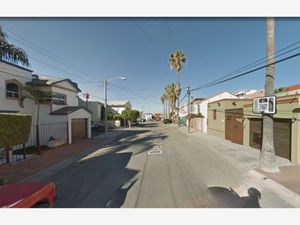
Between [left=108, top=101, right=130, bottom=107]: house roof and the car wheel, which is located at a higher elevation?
[left=108, top=101, right=130, bottom=107]: house roof

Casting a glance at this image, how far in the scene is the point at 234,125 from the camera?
47.1 feet

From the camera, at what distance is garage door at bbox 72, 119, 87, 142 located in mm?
16047

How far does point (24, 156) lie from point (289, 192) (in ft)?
39.8

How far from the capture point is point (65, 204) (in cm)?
456

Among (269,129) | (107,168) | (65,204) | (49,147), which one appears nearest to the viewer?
(65,204)

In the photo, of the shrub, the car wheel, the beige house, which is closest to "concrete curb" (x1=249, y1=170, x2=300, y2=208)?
the beige house

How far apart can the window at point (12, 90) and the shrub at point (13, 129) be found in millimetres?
4238

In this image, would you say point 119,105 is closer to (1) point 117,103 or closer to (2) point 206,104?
(1) point 117,103

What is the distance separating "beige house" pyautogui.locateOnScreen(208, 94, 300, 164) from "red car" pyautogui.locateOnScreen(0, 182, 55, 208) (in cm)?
979

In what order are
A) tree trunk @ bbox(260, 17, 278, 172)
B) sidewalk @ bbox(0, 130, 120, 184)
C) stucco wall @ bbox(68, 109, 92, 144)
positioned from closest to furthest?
tree trunk @ bbox(260, 17, 278, 172)
sidewalk @ bbox(0, 130, 120, 184)
stucco wall @ bbox(68, 109, 92, 144)

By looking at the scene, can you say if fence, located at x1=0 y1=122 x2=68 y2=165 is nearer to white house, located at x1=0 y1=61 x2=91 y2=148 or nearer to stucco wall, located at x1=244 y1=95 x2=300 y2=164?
white house, located at x1=0 y1=61 x2=91 y2=148

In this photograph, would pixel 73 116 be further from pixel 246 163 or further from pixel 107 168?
pixel 246 163

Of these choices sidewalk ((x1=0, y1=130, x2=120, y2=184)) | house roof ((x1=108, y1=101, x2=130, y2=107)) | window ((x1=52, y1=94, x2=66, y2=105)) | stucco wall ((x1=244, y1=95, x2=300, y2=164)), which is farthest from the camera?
house roof ((x1=108, y1=101, x2=130, y2=107))
